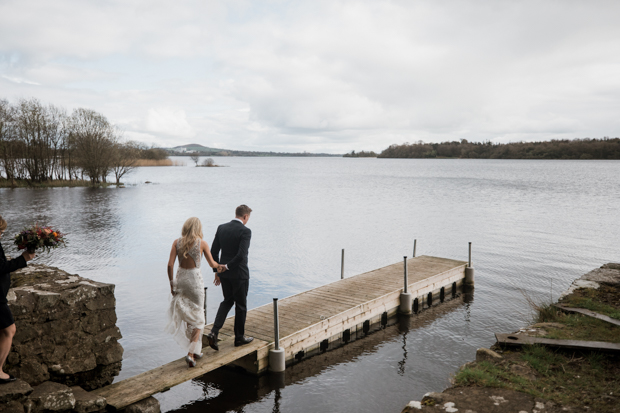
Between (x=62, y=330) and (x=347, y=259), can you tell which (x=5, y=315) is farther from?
(x=347, y=259)

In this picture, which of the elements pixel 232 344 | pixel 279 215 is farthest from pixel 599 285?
pixel 279 215

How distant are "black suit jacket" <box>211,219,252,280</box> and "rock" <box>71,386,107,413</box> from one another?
8.03 ft

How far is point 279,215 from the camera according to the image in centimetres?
3475

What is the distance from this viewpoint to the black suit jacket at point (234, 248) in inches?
264

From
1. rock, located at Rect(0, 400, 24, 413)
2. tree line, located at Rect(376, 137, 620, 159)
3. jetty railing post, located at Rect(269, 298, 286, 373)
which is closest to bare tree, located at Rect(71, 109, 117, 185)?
jetty railing post, located at Rect(269, 298, 286, 373)

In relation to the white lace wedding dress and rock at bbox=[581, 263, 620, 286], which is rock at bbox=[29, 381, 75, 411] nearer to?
the white lace wedding dress

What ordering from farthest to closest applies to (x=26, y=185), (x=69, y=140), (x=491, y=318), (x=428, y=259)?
(x=69, y=140) < (x=26, y=185) < (x=428, y=259) < (x=491, y=318)

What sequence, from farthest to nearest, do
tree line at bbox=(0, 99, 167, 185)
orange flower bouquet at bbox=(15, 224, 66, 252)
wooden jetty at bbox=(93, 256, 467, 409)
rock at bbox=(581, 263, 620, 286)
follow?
tree line at bbox=(0, 99, 167, 185) → rock at bbox=(581, 263, 620, 286) → wooden jetty at bbox=(93, 256, 467, 409) → orange flower bouquet at bbox=(15, 224, 66, 252)

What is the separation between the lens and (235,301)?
7.10 m

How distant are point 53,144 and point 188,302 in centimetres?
5562

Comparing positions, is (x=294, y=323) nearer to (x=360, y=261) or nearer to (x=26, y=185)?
(x=360, y=261)

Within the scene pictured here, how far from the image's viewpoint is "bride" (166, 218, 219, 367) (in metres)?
6.02

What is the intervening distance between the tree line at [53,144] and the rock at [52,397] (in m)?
51.2

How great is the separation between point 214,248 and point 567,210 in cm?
3831
